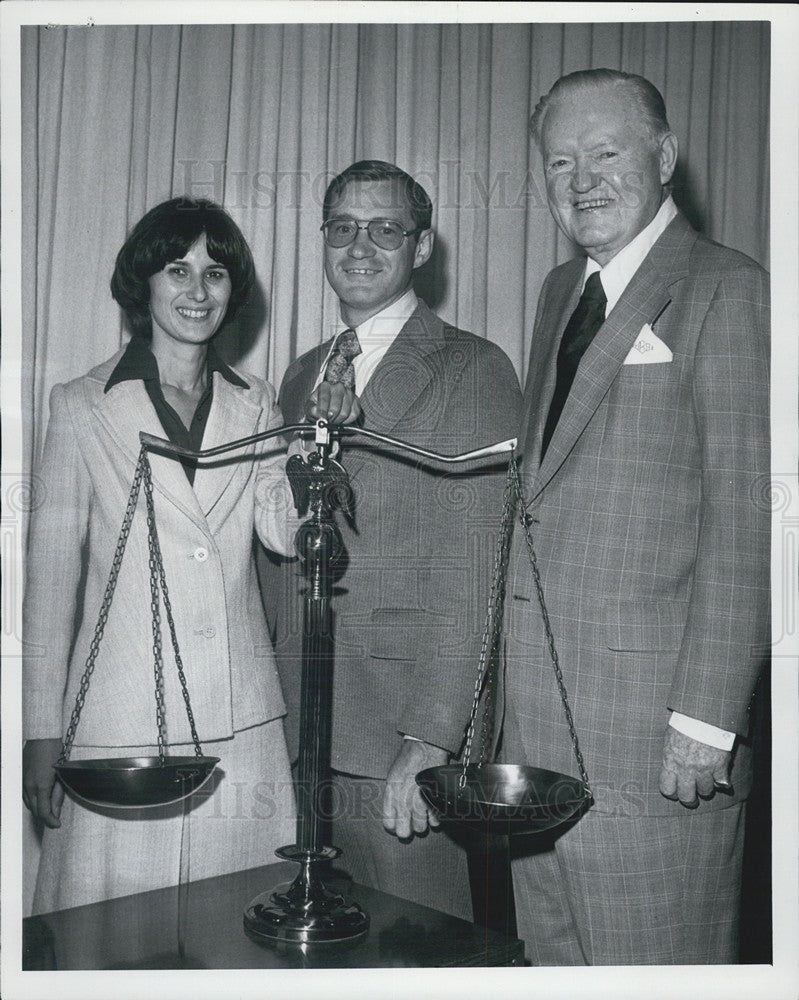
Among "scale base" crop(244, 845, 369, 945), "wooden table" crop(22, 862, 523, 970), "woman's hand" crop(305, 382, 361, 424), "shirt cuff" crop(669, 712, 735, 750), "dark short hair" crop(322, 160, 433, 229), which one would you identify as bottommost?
"wooden table" crop(22, 862, 523, 970)

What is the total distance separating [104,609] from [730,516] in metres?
1.13

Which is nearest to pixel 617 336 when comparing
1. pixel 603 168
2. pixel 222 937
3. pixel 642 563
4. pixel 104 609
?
pixel 603 168

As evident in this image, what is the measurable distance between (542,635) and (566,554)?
16 centimetres

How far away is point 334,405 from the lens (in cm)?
192

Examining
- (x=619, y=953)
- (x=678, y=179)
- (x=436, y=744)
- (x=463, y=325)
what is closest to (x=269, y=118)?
(x=463, y=325)

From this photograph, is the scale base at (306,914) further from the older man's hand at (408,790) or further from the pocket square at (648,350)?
the pocket square at (648,350)

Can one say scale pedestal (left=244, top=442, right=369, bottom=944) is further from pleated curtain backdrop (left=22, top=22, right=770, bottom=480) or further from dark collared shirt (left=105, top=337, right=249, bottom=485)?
pleated curtain backdrop (left=22, top=22, right=770, bottom=480)

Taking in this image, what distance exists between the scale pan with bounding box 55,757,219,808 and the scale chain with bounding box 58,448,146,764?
6 centimetres

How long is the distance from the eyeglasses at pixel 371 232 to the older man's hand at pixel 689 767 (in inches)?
40.9

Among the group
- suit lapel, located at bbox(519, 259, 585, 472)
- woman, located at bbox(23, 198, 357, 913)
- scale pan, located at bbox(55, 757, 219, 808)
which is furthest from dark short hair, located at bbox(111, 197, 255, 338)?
scale pan, located at bbox(55, 757, 219, 808)

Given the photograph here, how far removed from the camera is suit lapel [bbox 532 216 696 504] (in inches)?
74.0

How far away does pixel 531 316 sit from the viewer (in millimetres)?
1981

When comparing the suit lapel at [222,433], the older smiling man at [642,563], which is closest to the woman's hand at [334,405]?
the suit lapel at [222,433]

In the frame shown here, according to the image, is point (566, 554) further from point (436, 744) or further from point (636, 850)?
point (636, 850)
